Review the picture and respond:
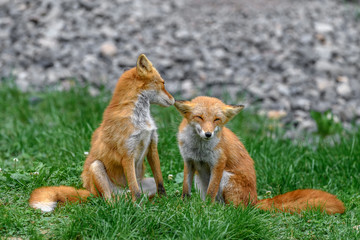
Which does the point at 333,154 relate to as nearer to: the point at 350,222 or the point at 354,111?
the point at 350,222

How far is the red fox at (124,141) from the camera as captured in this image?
496 centimetres

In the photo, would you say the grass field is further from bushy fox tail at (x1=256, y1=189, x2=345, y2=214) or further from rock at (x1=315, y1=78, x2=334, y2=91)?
rock at (x1=315, y1=78, x2=334, y2=91)

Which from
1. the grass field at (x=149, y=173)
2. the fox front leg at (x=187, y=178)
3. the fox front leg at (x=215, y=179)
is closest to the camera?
the grass field at (x=149, y=173)

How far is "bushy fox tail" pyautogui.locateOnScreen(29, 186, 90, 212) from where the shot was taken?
4.91m

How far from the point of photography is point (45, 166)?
6.29 meters

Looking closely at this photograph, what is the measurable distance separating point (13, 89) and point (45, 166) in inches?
149

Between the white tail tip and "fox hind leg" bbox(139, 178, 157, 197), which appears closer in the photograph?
the white tail tip

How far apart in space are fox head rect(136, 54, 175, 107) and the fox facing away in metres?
0.18

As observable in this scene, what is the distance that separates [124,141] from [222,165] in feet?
3.73

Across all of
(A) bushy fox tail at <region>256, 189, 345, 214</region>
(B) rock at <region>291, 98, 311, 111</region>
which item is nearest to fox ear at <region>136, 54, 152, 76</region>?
(A) bushy fox tail at <region>256, 189, 345, 214</region>

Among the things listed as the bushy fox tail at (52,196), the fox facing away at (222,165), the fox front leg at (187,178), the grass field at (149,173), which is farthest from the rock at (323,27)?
the bushy fox tail at (52,196)

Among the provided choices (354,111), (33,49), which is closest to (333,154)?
(354,111)

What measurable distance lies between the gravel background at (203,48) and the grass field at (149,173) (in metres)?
1.14

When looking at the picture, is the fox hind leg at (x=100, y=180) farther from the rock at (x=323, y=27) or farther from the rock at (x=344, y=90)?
the rock at (x=323, y=27)
